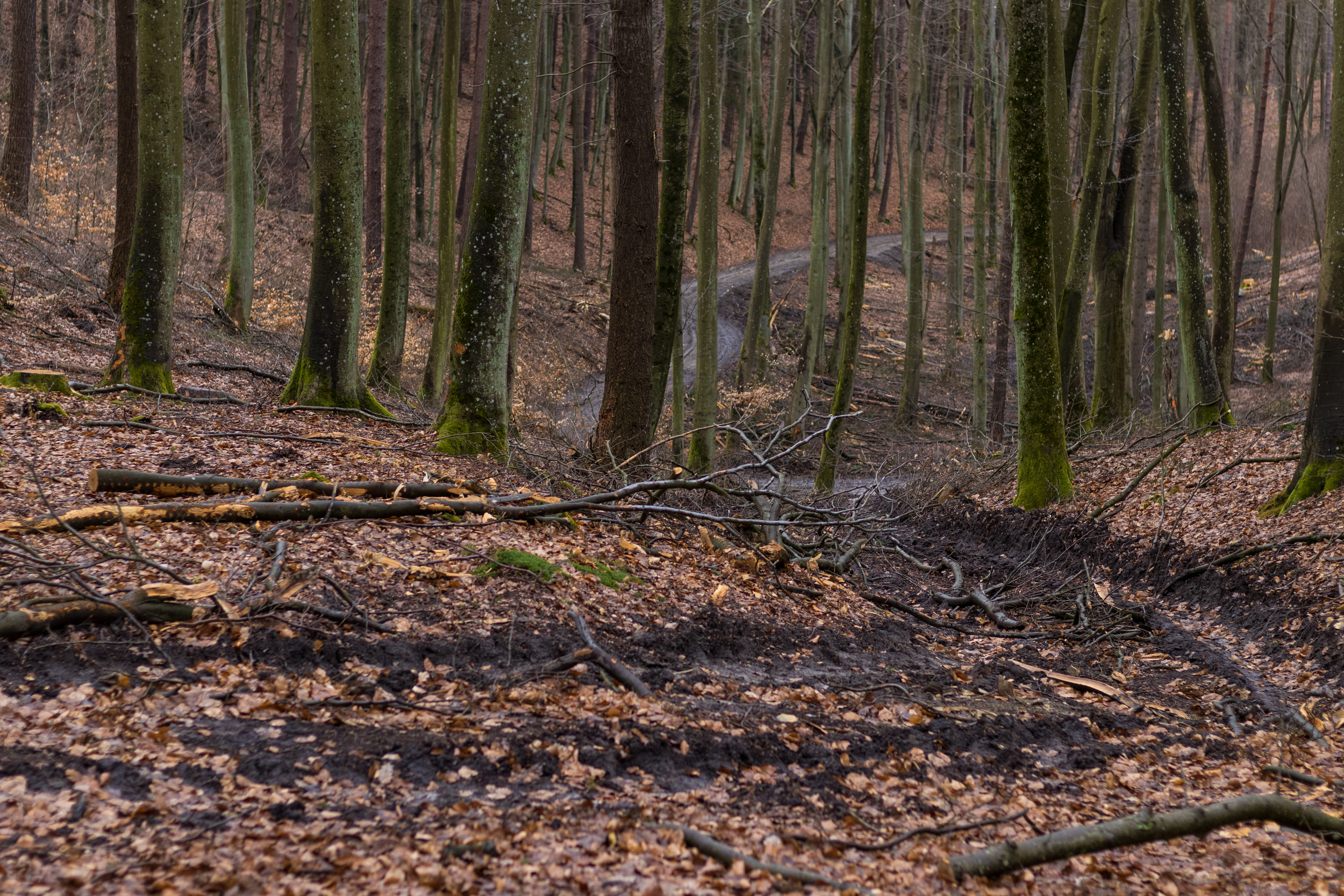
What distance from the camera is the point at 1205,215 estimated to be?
3534 cm

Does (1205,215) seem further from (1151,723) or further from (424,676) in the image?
(424,676)

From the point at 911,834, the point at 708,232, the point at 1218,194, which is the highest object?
the point at 1218,194

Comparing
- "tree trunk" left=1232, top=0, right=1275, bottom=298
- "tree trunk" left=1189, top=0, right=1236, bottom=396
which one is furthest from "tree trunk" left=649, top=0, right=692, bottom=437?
"tree trunk" left=1232, top=0, right=1275, bottom=298

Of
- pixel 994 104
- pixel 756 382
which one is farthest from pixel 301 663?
pixel 994 104

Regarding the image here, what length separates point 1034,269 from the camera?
421 inches

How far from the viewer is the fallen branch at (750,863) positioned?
10.8ft

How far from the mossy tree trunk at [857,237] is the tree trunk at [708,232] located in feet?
6.58

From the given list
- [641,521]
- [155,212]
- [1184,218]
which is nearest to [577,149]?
[1184,218]

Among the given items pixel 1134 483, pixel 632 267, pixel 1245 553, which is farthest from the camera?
pixel 1134 483

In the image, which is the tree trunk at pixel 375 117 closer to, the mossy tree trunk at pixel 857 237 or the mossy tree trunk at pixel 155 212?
the mossy tree trunk at pixel 155 212

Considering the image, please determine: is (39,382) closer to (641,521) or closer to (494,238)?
(494,238)

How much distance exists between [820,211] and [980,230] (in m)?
3.52

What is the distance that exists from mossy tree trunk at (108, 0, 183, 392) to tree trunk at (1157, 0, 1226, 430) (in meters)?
13.0

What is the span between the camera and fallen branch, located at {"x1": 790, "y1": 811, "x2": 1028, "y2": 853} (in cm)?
367
